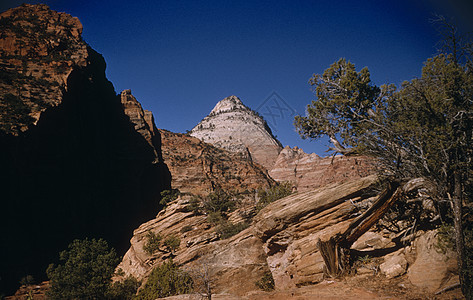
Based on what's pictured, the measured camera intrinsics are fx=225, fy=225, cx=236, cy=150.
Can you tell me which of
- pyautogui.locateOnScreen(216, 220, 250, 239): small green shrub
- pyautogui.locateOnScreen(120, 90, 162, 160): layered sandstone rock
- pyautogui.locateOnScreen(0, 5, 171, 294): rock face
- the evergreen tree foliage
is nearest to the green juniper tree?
pyautogui.locateOnScreen(216, 220, 250, 239): small green shrub

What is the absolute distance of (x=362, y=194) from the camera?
12.2 metres

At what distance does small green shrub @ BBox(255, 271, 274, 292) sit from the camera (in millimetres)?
14977

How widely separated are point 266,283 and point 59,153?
118 feet

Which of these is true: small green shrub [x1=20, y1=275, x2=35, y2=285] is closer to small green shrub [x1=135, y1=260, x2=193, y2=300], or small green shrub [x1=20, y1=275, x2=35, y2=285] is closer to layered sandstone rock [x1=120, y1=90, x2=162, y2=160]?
small green shrub [x1=135, y1=260, x2=193, y2=300]

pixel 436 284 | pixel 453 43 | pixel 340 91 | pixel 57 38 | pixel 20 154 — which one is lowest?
pixel 436 284

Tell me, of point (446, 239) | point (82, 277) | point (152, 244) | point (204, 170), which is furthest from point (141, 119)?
point (446, 239)

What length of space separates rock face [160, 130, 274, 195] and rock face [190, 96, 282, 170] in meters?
28.1

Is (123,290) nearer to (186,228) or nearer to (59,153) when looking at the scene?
(186,228)

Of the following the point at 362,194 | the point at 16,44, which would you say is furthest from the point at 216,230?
the point at 16,44

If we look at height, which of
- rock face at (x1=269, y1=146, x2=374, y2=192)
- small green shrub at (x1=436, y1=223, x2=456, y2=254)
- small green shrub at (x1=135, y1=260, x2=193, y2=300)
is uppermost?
rock face at (x1=269, y1=146, x2=374, y2=192)

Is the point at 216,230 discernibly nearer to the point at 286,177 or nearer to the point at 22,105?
the point at 22,105

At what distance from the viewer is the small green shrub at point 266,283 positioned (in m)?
15.0

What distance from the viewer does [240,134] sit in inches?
4729

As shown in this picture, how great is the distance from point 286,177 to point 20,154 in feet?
279
